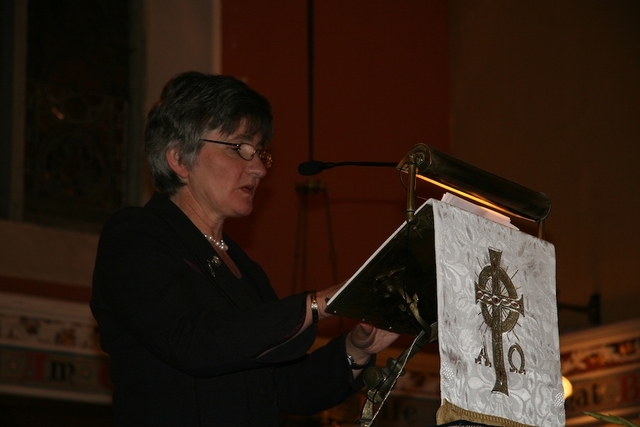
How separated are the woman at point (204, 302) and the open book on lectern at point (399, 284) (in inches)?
3.3

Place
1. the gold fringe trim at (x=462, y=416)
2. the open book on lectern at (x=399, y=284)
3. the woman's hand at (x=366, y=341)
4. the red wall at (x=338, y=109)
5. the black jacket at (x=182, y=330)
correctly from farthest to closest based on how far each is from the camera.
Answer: the red wall at (x=338, y=109)
the woman's hand at (x=366, y=341)
the black jacket at (x=182, y=330)
the open book on lectern at (x=399, y=284)
the gold fringe trim at (x=462, y=416)

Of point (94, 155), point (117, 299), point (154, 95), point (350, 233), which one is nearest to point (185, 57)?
point (154, 95)

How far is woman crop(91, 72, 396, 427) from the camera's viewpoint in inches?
100

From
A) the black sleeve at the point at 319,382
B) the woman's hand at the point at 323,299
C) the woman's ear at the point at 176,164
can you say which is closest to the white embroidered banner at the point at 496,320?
the woman's hand at the point at 323,299

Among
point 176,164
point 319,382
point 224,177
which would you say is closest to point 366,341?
point 319,382

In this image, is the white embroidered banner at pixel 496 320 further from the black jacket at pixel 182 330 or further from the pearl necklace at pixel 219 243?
the pearl necklace at pixel 219 243

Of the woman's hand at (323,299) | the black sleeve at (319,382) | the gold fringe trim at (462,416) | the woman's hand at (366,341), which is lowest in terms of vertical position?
the gold fringe trim at (462,416)

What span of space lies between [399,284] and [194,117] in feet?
2.73

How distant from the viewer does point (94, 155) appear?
6734 millimetres

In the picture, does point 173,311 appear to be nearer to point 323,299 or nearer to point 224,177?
point 323,299

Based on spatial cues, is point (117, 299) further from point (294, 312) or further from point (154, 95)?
point (154, 95)

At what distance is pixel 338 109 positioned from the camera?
753 centimetres

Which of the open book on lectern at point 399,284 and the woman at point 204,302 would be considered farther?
the woman at point 204,302

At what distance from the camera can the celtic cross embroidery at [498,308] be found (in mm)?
2496
